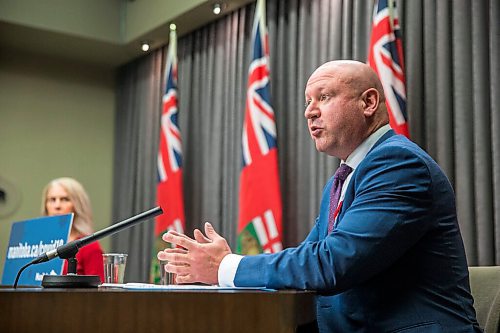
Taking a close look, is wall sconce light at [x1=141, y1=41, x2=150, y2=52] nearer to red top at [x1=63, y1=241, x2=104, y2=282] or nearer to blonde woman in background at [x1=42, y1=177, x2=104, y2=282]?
blonde woman in background at [x1=42, y1=177, x2=104, y2=282]

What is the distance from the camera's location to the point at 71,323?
1.48 meters

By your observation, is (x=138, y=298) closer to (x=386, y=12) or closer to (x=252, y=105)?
(x=386, y=12)

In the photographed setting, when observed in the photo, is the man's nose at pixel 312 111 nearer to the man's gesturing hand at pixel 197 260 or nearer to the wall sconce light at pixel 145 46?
the man's gesturing hand at pixel 197 260

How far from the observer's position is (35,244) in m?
3.34

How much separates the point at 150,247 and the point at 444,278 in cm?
525

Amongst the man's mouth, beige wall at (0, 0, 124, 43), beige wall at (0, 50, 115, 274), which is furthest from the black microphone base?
beige wall at (0, 50, 115, 274)

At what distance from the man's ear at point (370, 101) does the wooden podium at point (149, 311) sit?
2.62 feet

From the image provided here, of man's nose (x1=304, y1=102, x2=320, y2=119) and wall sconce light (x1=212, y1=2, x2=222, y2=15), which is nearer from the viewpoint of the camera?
man's nose (x1=304, y1=102, x2=320, y2=119)

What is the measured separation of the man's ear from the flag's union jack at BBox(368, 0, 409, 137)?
68.7 inches

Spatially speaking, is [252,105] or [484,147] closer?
[484,147]

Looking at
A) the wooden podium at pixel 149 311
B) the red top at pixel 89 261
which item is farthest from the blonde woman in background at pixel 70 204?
the wooden podium at pixel 149 311

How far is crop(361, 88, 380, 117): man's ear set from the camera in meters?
2.27

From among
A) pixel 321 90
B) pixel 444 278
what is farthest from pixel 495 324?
pixel 321 90

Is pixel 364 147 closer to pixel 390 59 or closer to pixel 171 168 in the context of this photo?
A: pixel 390 59
